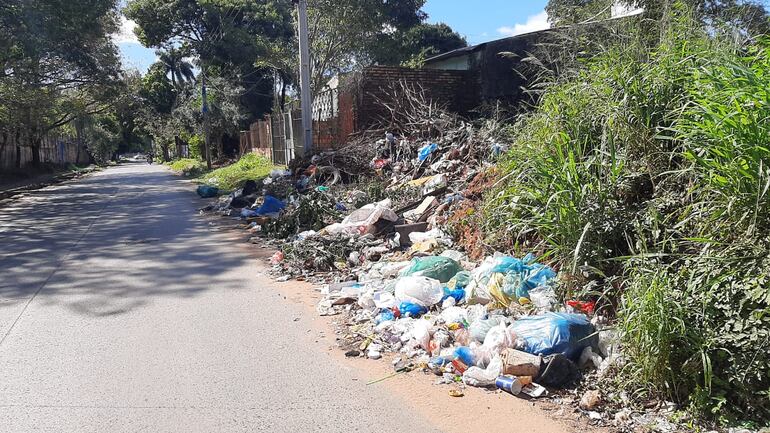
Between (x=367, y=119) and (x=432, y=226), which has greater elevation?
(x=367, y=119)

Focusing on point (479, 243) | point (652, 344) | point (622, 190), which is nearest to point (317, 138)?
point (479, 243)

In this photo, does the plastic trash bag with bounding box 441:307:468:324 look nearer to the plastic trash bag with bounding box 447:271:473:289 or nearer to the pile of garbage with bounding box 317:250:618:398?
the pile of garbage with bounding box 317:250:618:398

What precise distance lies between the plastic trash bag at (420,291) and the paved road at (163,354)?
1.01 metres

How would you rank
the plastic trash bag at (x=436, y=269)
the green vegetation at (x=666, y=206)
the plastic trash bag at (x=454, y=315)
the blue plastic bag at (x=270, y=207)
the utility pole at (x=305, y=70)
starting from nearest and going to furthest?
the green vegetation at (x=666, y=206) < the plastic trash bag at (x=454, y=315) < the plastic trash bag at (x=436, y=269) < the blue plastic bag at (x=270, y=207) < the utility pole at (x=305, y=70)

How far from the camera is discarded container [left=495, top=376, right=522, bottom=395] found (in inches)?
162

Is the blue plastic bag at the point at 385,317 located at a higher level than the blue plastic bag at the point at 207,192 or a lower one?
lower

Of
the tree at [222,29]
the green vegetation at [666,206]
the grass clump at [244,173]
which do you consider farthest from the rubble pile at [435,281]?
the tree at [222,29]

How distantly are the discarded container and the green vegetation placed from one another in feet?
2.31

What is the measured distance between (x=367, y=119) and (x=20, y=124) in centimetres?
1958

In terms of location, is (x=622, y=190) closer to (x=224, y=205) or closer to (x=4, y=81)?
(x=224, y=205)

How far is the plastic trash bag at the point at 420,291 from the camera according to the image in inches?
228

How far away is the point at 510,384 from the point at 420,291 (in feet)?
6.01

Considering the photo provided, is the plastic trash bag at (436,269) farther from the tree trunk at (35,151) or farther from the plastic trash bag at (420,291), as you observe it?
the tree trunk at (35,151)

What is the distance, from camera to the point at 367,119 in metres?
16.7
